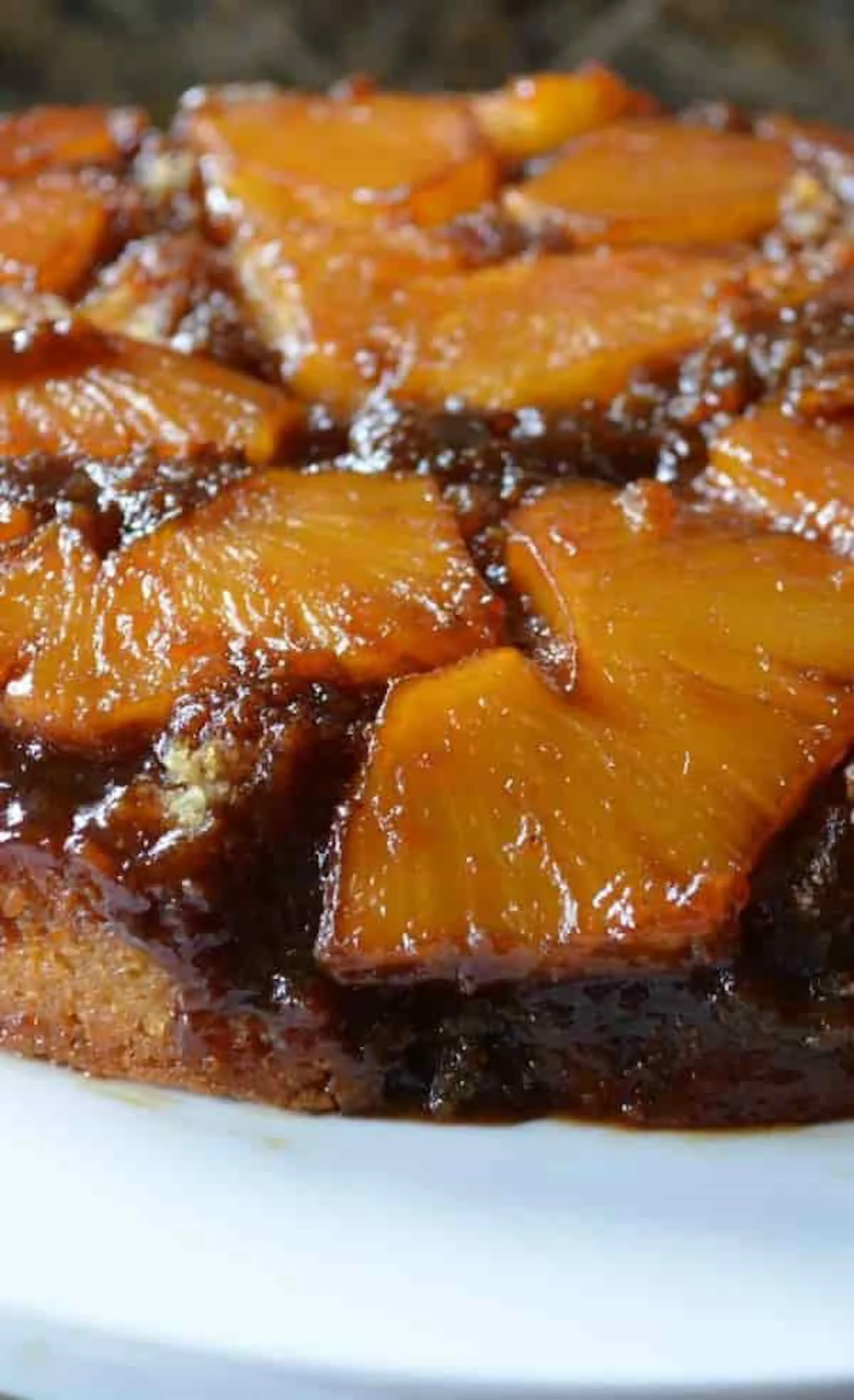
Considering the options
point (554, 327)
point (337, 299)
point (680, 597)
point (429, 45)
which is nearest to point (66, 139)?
point (337, 299)

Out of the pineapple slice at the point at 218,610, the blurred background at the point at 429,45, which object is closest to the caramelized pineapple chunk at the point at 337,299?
the pineapple slice at the point at 218,610

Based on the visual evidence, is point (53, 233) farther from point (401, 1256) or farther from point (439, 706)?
point (401, 1256)

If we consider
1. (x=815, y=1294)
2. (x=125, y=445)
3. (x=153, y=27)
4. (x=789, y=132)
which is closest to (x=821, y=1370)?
(x=815, y=1294)

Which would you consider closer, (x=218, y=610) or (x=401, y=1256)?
(x=401, y=1256)

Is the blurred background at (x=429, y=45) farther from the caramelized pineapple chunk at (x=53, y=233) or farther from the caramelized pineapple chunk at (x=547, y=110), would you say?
the caramelized pineapple chunk at (x=53, y=233)

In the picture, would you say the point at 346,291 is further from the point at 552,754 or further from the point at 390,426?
the point at 552,754
